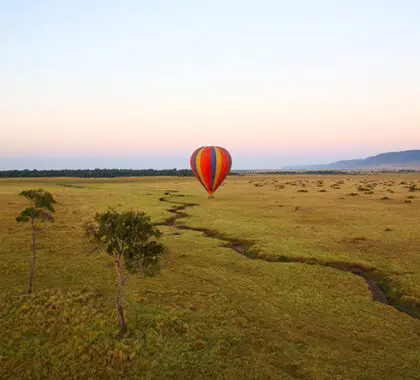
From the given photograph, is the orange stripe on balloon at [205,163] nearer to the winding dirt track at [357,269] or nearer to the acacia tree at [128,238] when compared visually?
the winding dirt track at [357,269]

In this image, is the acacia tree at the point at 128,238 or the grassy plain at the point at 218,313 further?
the acacia tree at the point at 128,238

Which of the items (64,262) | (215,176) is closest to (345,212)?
(215,176)

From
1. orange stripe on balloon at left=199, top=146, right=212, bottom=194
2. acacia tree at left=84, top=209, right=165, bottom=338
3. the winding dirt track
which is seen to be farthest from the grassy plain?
orange stripe on balloon at left=199, top=146, right=212, bottom=194

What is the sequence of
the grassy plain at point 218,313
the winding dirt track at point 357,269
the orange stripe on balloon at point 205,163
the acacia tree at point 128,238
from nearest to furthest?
the grassy plain at point 218,313
the acacia tree at point 128,238
the winding dirt track at point 357,269
the orange stripe on balloon at point 205,163

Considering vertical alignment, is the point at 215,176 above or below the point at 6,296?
above

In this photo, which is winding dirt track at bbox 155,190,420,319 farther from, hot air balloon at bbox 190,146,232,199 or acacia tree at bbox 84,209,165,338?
hot air balloon at bbox 190,146,232,199

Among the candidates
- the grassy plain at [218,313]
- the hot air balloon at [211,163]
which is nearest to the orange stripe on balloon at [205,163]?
the hot air balloon at [211,163]

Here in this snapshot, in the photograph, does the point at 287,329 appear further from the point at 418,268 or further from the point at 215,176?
the point at 215,176
